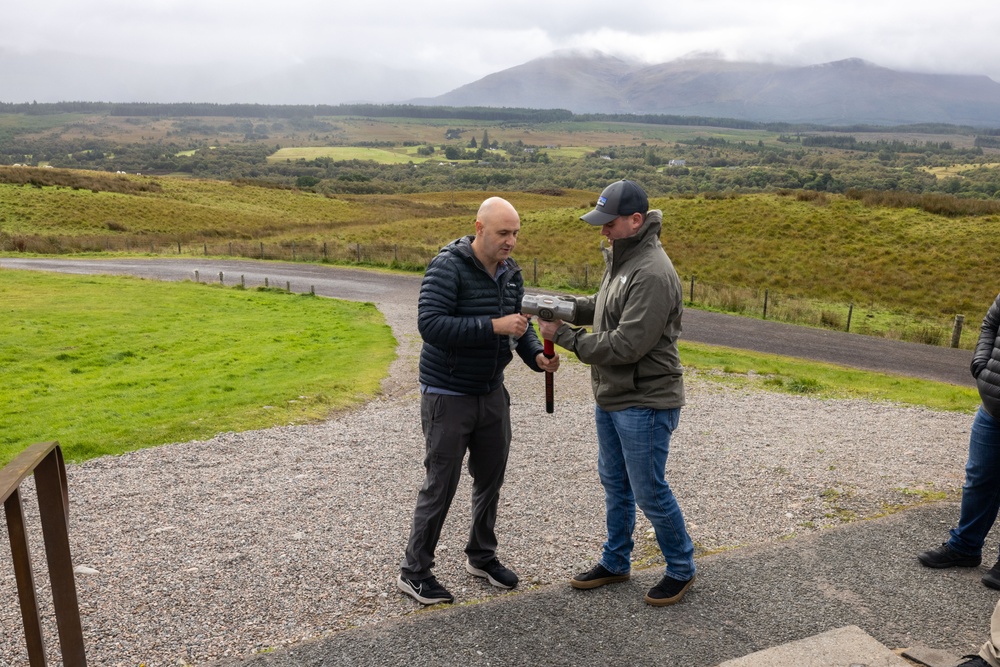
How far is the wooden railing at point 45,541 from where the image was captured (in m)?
2.69

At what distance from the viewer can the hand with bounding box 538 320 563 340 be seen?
425 cm

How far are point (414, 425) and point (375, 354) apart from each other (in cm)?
560

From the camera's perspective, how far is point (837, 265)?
111ft

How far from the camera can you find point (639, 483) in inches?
169

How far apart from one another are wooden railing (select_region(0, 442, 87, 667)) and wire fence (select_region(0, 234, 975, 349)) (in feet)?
70.4

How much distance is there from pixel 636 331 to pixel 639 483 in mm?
931

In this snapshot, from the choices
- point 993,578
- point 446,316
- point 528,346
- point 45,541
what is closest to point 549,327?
point 528,346

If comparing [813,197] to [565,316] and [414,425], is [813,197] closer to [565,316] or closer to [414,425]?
[414,425]

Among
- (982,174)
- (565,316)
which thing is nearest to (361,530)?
(565,316)

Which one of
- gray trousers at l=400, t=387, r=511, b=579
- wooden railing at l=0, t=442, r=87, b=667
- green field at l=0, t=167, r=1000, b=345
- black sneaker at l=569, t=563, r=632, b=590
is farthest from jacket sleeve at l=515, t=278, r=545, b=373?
green field at l=0, t=167, r=1000, b=345

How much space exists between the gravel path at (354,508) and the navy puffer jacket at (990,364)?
1.67 m

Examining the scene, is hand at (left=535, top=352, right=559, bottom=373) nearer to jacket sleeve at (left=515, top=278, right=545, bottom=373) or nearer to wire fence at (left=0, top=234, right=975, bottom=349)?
jacket sleeve at (left=515, top=278, right=545, bottom=373)

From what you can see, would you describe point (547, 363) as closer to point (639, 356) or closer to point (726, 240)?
point (639, 356)

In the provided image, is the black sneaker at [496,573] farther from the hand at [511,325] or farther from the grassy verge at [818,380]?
the grassy verge at [818,380]
